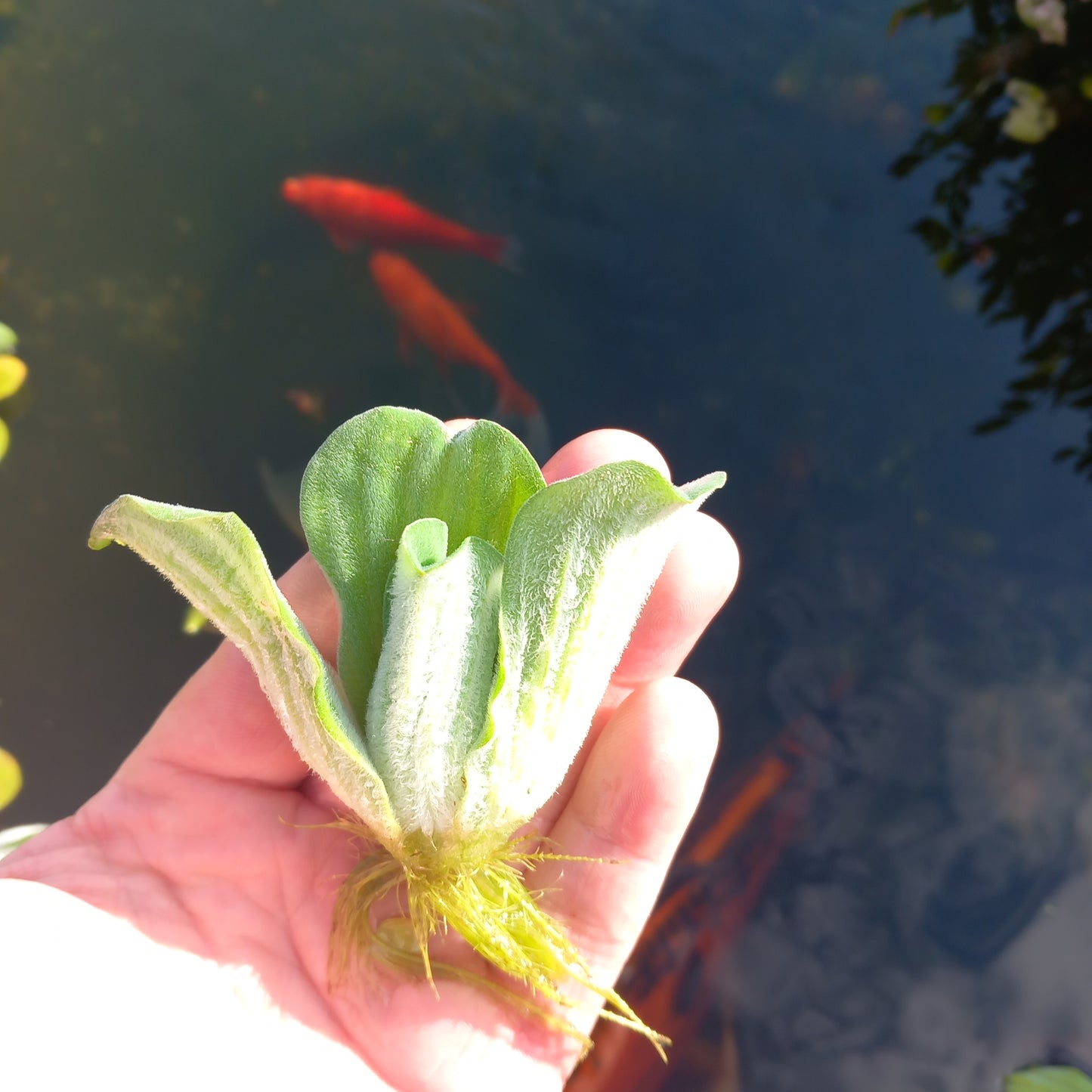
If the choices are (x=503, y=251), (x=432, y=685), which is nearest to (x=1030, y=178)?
(x=503, y=251)

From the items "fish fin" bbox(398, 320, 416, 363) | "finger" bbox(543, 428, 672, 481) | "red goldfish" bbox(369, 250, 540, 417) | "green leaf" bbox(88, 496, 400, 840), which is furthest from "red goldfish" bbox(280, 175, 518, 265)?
"green leaf" bbox(88, 496, 400, 840)

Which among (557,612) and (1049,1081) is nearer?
(557,612)

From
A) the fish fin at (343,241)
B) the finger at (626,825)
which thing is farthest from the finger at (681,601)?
the fish fin at (343,241)

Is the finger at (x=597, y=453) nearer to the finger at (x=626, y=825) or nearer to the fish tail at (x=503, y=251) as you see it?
the finger at (x=626, y=825)

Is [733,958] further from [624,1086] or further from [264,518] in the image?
[264,518]

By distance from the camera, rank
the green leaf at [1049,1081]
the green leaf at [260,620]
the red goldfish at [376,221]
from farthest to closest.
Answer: the red goldfish at [376,221], the green leaf at [1049,1081], the green leaf at [260,620]

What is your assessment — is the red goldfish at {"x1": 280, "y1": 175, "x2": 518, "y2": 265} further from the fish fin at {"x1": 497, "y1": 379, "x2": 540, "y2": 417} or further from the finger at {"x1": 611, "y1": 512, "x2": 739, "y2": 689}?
the finger at {"x1": 611, "y1": 512, "x2": 739, "y2": 689}

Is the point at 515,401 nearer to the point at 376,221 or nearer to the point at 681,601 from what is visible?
the point at 376,221
